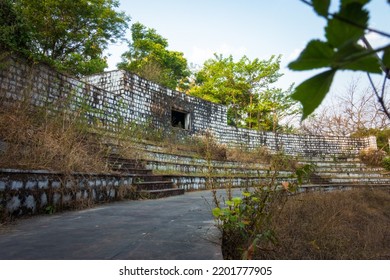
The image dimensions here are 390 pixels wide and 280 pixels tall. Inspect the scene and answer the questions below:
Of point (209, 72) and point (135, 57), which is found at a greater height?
point (135, 57)

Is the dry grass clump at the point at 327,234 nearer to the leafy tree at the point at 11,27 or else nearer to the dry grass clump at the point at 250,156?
the leafy tree at the point at 11,27

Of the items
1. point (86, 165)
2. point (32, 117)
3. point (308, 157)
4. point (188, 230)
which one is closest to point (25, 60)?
point (32, 117)

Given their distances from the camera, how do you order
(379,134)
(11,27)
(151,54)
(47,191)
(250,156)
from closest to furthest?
(47,191) → (11,27) → (250,156) → (379,134) → (151,54)

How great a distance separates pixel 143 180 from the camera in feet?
16.6

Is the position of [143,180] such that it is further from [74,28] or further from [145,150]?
[74,28]

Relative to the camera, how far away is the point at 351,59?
25 centimetres

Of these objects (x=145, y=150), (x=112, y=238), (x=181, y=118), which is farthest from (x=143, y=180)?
(x=181, y=118)

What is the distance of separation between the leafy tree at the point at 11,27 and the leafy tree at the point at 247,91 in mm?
14874

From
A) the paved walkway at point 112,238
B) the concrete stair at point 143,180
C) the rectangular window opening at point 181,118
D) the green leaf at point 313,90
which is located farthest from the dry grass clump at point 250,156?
the green leaf at point 313,90

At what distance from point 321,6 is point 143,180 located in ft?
16.4

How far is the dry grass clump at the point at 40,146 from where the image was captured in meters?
3.15

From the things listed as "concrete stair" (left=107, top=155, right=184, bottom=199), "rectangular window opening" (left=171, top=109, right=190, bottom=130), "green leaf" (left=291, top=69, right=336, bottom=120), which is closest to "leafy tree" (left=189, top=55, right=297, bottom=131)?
"rectangular window opening" (left=171, top=109, right=190, bottom=130)

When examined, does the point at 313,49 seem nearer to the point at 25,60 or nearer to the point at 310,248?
the point at 310,248

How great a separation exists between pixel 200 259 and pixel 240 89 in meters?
18.7
